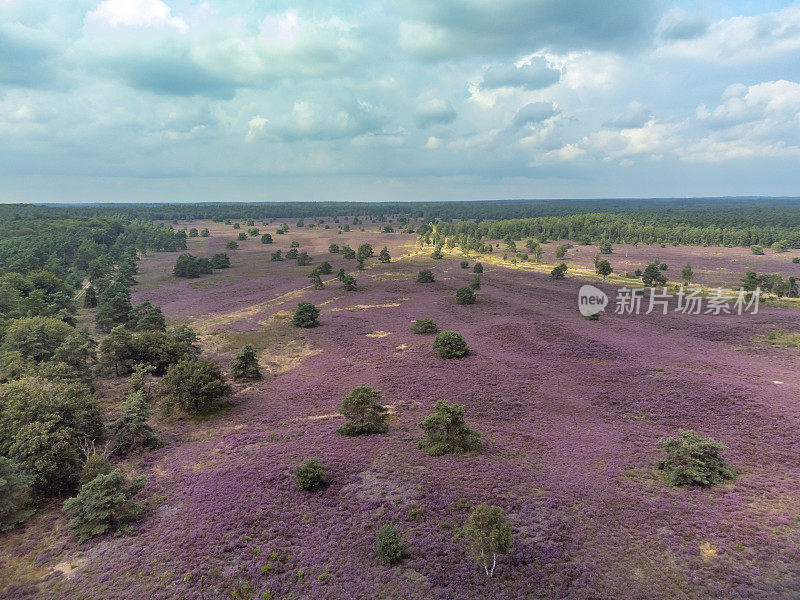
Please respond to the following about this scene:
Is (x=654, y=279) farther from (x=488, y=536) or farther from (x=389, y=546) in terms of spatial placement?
(x=389, y=546)

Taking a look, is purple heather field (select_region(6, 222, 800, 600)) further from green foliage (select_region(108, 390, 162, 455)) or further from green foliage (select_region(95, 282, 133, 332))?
green foliage (select_region(95, 282, 133, 332))

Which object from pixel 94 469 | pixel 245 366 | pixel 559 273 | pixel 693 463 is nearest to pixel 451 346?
pixel 245 366

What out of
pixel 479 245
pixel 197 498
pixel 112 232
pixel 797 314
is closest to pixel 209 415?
pixel 197 498

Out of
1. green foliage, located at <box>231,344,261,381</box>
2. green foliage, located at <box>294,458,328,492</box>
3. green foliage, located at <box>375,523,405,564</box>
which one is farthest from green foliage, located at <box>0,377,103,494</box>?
green foliage, located at <box>375,523,405,564</box>

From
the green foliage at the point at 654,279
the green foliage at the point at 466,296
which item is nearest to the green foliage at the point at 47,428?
the green foliage at the point at 466,296

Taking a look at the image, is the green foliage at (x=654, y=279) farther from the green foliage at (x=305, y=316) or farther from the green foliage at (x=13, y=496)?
the green foliage at (x=13, y=496)

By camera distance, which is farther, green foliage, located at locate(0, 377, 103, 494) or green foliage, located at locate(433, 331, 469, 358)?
green foliage, located at locate(433, 331, 469, 358)

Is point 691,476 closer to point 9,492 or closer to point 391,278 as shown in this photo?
point 9,492
